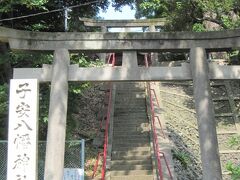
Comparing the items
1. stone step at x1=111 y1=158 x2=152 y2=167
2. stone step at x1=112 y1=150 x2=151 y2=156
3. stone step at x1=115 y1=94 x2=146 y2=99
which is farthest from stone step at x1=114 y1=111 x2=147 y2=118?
stone step at x1=111 y1=158 x2=152 y2=167

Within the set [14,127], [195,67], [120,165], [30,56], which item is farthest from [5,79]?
[195,67]

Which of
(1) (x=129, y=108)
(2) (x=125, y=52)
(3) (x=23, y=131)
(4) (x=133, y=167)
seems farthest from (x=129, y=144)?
(3) (x=23, y=131)

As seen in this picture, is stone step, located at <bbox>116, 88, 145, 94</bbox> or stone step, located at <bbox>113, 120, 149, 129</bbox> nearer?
stone step, located at <bbox>113, 120, 149, 129</bbox>

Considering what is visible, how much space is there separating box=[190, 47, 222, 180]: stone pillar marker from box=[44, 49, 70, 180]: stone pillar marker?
2.44m

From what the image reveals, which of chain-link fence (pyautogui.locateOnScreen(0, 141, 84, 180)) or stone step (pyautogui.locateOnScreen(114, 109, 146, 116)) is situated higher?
stone step (pyautogui.locateOnScreen(114, 109, 146, 116))

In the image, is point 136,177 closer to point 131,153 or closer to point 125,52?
point 131,153

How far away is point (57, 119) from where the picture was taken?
8.22 m

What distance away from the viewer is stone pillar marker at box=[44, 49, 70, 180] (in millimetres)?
8039

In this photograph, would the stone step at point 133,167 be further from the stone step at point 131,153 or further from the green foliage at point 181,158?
the green foliage at point 181,158

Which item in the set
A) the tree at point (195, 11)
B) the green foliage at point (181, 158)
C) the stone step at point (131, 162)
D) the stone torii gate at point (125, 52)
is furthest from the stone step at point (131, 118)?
the stone torii gate at point (125, 52)

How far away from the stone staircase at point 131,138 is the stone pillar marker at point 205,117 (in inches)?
148

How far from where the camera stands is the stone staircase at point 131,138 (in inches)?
472

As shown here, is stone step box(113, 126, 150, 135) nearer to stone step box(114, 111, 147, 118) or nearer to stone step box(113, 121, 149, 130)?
stone step box(113, 121, 149, 130)

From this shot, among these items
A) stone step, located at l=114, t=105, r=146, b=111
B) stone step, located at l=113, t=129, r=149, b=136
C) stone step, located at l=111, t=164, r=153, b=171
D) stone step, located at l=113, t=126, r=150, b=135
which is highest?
stone step, located at l=114, t=105, r=146, b=111
